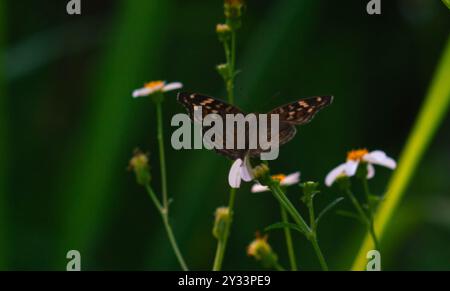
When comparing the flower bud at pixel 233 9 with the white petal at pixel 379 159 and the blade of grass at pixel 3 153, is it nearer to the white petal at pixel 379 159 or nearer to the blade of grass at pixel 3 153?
the white petal at pixel 379 159

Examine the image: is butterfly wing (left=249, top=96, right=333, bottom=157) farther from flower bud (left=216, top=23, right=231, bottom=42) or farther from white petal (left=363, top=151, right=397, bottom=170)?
flower bud (left=216, top=23, right=231, bottom=42)

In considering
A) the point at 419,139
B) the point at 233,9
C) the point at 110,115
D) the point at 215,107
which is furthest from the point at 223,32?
the point at 110,115

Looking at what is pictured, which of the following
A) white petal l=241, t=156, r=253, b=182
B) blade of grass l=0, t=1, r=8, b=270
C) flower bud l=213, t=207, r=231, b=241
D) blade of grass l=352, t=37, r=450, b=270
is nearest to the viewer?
white petal l=241, t=156, r=253, b=182

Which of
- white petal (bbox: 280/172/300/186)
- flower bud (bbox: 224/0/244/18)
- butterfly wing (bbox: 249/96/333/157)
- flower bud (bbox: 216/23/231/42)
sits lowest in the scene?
white petal (bbox: 280/172/300/186)

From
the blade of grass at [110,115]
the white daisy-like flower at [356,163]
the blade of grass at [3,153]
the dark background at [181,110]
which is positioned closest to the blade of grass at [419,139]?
the white daisy-like flower at [356,163]

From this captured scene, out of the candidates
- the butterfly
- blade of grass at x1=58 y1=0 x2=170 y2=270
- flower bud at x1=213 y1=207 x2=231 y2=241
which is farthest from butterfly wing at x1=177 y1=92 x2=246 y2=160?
blade of grass at x1=58 y1=0 x2=170 y2=270

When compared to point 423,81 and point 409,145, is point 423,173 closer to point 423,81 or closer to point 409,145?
point 423,81

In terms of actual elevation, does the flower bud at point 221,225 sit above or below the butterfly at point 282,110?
below
